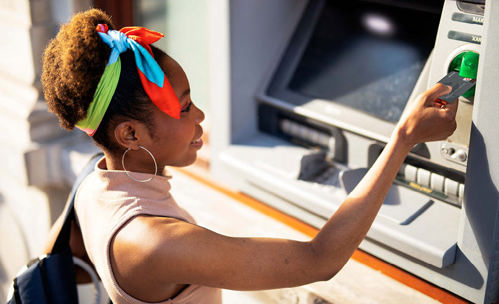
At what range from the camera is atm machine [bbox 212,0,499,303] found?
3.88 feet

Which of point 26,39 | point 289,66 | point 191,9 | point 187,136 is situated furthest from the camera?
point 26,39

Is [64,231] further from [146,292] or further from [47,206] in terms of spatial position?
[47,206]

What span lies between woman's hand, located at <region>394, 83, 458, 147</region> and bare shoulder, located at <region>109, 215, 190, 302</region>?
0.44 meters

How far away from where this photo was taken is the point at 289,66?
5.76 ft

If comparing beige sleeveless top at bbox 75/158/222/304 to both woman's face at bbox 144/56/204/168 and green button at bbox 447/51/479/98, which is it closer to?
woman's face at bbox 144/56/204/168

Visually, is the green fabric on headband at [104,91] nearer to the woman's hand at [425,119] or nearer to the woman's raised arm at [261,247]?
the woman's raised arm at [261,247]

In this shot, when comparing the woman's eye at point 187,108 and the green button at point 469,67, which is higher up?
the green button at point 469,67

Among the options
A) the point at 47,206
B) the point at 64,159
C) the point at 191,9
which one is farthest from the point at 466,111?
the point at 47,206

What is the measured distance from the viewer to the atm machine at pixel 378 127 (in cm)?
118

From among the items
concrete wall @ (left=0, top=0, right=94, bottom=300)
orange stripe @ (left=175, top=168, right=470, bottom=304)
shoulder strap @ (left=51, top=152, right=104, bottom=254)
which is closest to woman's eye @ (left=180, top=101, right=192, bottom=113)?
shoulder strap @ (left=51, top=152, right=104, bottom=254)

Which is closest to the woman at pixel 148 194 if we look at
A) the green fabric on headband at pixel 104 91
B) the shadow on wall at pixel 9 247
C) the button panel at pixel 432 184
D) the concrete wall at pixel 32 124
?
the green fabric on headband at pixel 104 91

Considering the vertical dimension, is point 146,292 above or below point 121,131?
below

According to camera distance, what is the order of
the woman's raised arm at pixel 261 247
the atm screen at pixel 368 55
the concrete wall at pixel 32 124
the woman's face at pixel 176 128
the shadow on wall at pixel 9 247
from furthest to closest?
1. the shadow on wall at pixel 9 247
2. the concrete wall at pixel 32 124
3. the atm screen at pixel 368 55
4. the woman's face at pixel 176 128
5. the woman's raised arm at pixel 261 247

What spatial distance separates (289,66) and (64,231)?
808 mm
